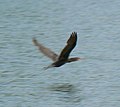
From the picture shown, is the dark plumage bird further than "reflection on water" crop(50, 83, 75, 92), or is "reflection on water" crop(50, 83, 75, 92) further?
"reflection on water" crop(50, 83, 75, 92)

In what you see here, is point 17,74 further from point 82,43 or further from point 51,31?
point 51,31

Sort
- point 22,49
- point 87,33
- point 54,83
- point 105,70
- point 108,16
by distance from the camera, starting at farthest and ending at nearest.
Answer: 1. point 108,16
2. point 87,33
3. point 22,49
4. point 105,70
5. point 54,83

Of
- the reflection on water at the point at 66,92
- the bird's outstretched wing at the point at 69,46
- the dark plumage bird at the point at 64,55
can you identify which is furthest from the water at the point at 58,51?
the bird's outstretched wing at the point at 69,46

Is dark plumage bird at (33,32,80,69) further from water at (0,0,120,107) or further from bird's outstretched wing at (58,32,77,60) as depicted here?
water at (0,0,120,107)

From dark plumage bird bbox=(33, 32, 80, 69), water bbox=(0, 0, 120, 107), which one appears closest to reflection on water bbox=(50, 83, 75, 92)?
water bbox=(0, 0, 120, 107)

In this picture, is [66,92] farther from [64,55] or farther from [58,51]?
[58,51]

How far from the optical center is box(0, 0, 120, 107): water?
12.6m

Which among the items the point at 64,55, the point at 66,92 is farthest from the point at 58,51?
the point at 64,55

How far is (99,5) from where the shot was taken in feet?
71.3

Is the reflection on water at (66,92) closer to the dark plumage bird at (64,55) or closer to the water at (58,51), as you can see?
the water at (58,51)

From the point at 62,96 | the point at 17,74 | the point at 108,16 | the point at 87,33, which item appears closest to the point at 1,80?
the point at 17,74

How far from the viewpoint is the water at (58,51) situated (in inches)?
498

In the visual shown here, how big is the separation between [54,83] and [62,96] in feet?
2.30

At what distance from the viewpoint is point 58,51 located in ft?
52.3
